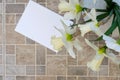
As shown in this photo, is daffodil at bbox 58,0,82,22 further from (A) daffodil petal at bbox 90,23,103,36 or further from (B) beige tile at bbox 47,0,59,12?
(B) beige tile at bbox 47,0,59,12

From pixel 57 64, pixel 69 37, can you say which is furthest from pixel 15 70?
pixel 69 37

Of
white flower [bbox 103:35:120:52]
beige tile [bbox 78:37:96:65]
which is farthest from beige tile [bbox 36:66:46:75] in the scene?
white flower [bbox 103:35:120:52]

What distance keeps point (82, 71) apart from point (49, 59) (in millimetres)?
115

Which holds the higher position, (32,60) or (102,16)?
(102,16)

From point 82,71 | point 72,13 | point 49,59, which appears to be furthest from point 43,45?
point 72,13

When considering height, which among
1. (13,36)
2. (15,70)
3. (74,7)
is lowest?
(15,70)

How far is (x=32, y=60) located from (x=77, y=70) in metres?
0.15

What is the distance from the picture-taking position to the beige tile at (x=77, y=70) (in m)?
0.78

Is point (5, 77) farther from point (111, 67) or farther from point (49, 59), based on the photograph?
point (111, 67)

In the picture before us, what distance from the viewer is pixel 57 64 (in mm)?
786

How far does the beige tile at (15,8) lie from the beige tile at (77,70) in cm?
25

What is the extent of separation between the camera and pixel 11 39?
2.60 feet

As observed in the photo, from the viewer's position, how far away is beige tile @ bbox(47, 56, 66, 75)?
785mm

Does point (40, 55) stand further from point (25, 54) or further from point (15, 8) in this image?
point (15, 8)
